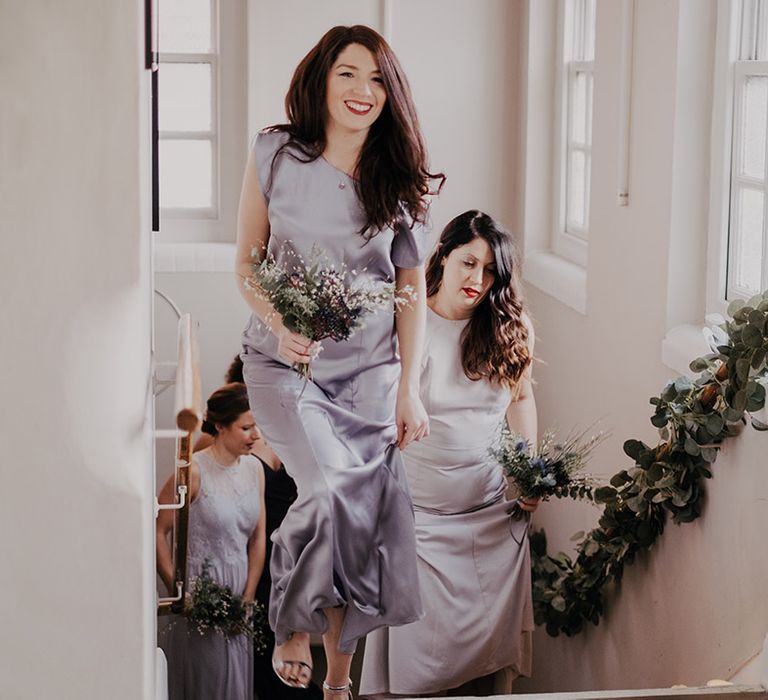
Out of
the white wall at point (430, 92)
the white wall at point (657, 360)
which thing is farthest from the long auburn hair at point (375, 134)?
the white wall at point (430, 92)

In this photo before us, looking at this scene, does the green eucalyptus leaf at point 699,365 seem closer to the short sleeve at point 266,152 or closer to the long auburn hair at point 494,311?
the long auburn hair at point 494,311

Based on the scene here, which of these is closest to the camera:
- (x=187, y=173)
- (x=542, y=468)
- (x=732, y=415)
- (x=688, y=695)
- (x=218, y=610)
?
(x=688, y=695)

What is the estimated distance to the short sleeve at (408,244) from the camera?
3615 millimetres

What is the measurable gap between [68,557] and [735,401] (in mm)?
1782

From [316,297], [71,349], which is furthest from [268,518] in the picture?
[71,349]

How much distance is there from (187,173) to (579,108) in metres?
1.72

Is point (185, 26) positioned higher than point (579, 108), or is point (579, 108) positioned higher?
point (185, 26)

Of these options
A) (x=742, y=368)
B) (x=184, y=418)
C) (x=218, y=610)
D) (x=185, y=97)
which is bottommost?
(x=218, y=610)

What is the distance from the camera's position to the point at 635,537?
405cm

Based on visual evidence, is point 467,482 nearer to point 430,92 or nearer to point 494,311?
point 494,311

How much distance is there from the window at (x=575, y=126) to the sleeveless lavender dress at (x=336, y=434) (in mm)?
1640

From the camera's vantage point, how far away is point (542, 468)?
4422mm

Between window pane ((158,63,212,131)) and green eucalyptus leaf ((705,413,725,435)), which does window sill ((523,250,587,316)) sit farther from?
window pane ((158,63,212,131))

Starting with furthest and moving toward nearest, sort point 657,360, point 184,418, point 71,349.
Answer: point 657,360
point 71,349
point 184,418
